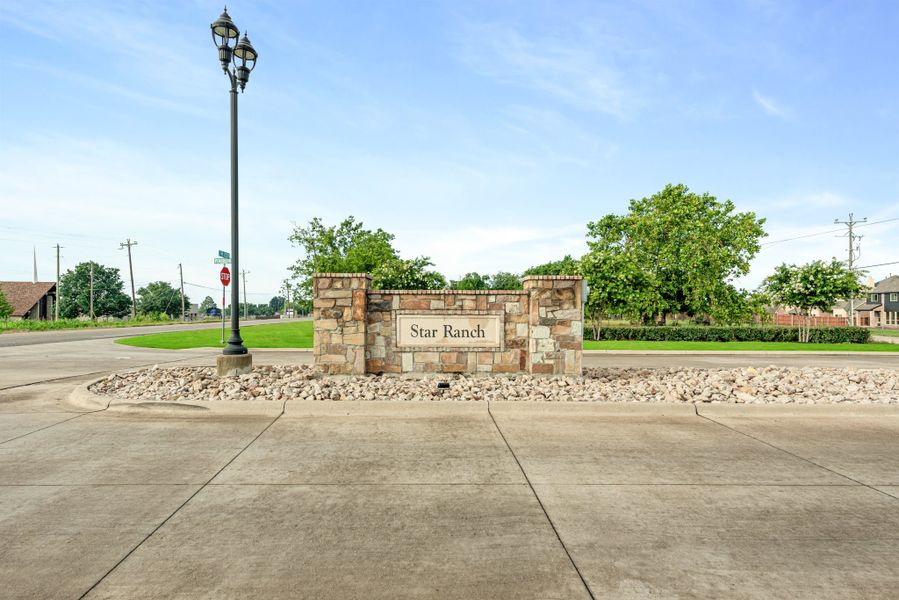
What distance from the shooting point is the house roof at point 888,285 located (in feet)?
228

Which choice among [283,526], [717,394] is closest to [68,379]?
[283,526]

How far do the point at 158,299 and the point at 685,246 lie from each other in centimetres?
10723

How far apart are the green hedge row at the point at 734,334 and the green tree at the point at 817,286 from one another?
1.11m

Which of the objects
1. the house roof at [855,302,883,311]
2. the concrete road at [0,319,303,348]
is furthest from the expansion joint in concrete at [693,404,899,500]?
the house roof at [855,302,883,311]

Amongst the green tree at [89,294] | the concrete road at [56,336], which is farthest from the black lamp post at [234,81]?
the green tree at [89,294]

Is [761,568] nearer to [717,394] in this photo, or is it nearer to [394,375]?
[717,394]

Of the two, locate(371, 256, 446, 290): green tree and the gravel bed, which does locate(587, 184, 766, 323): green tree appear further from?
the gravel bed

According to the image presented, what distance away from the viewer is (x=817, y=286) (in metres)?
28.4

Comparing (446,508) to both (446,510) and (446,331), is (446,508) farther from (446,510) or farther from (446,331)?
(446,331)

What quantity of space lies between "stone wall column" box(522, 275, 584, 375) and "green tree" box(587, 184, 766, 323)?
2474cm

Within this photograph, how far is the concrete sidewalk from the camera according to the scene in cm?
283

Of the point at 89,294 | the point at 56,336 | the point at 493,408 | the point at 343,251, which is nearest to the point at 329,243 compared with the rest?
the point at 343,251

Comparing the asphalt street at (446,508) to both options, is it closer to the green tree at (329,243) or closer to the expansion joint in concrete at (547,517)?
the expansion joint in concrete at (547,517)

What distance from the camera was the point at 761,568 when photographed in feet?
9.77
